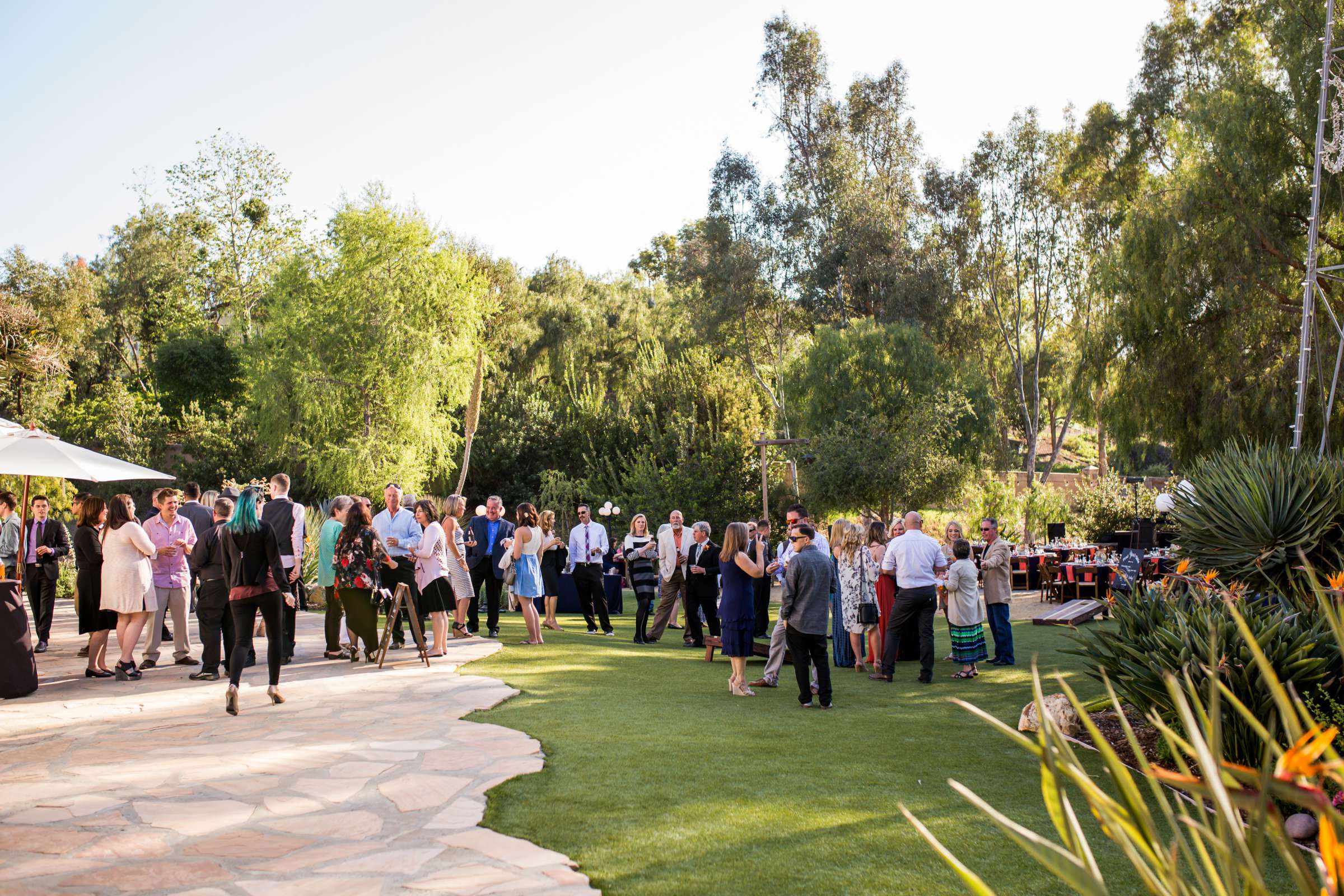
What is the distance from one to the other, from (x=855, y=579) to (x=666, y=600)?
3403mm

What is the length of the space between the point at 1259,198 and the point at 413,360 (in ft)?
83.5

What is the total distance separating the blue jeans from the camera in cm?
1164

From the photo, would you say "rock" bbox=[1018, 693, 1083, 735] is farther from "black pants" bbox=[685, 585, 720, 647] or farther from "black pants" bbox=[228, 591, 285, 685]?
"black pants" bbox=[228, 591, 285, 685]

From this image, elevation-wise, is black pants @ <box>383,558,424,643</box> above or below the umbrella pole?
below

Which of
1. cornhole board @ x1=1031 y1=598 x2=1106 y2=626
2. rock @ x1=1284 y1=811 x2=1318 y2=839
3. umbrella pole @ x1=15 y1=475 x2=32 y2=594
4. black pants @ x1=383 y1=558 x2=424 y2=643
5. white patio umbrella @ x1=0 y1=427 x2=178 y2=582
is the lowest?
rock @ x1=1284 y1=811 x2=1318 y2=839

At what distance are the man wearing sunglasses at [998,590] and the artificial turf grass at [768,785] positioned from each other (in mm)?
990

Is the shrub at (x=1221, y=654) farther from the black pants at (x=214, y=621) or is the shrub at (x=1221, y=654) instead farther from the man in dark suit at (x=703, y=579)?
the black pants at (x=214, y=621)

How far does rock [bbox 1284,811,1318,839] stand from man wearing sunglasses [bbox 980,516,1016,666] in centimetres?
568

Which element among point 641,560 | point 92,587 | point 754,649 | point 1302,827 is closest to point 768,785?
point 1302,827

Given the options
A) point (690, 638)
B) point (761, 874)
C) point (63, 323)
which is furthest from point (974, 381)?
point (63, 323)

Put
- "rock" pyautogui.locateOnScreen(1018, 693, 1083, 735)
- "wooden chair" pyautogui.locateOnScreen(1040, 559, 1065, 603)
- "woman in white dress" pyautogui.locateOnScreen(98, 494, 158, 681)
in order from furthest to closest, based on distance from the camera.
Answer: "wooden chair" pyautogui.locateOnScreen(1040, 559, 1065, 603)
"woman in white dress" pyautogui.locateOnScreen(98, 494, 158, 681)
"rock" pyautogui.locateOnScreen(1018, 693, 1083, 735)

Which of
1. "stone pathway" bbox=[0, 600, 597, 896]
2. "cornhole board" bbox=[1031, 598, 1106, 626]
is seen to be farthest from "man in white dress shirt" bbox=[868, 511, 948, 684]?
"stone pathway" bbox=[0, 600, 597, 896]

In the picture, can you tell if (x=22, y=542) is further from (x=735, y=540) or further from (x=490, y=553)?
(x=735, y=540)

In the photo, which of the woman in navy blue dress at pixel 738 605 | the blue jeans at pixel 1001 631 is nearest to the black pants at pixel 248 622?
the woman in navy blue dress at pixel 738 605
